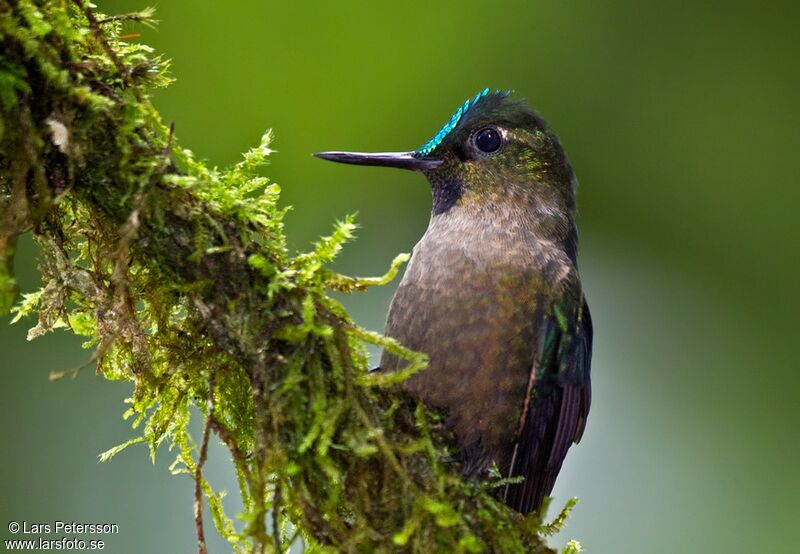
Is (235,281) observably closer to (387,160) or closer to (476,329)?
(476,329)

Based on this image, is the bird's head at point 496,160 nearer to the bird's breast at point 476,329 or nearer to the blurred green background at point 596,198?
the bird's breast at point 476,329

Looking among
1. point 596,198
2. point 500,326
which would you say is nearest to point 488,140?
point 500,326

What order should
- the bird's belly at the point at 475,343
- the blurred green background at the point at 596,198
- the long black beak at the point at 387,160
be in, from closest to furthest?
the bird's belly at the point at 475,343
the long black beak at the point at 387,160
the blurred green background at the point at 596,198

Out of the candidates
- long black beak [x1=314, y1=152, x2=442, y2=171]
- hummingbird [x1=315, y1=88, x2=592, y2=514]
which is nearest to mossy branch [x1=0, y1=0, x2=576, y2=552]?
hummingbird [x1=315, y1=88, x2=592, y2=514]

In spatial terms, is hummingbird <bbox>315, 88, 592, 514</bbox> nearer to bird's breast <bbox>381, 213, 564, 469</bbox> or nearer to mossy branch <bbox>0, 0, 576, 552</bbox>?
bird's breast <bbox>381, 213, 564, 469</bbox>

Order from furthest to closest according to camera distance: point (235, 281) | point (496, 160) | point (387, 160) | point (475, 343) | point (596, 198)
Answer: point (596, 198), point (496, 160), point (387, 160), point (475, 343), point (235, 281)

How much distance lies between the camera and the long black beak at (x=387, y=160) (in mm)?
3322

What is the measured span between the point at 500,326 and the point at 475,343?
0.34 feet

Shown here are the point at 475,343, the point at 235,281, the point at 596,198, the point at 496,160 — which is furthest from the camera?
the point at 596,198

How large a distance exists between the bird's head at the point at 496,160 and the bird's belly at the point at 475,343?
21.4 inches

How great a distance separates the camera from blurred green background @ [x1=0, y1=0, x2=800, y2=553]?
5020 mm

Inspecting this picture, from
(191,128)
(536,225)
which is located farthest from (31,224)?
(191,128)

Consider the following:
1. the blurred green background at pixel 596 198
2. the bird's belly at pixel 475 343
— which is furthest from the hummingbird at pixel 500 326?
the blurred green background at pixel 596 198

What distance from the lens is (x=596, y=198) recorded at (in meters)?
5.46
